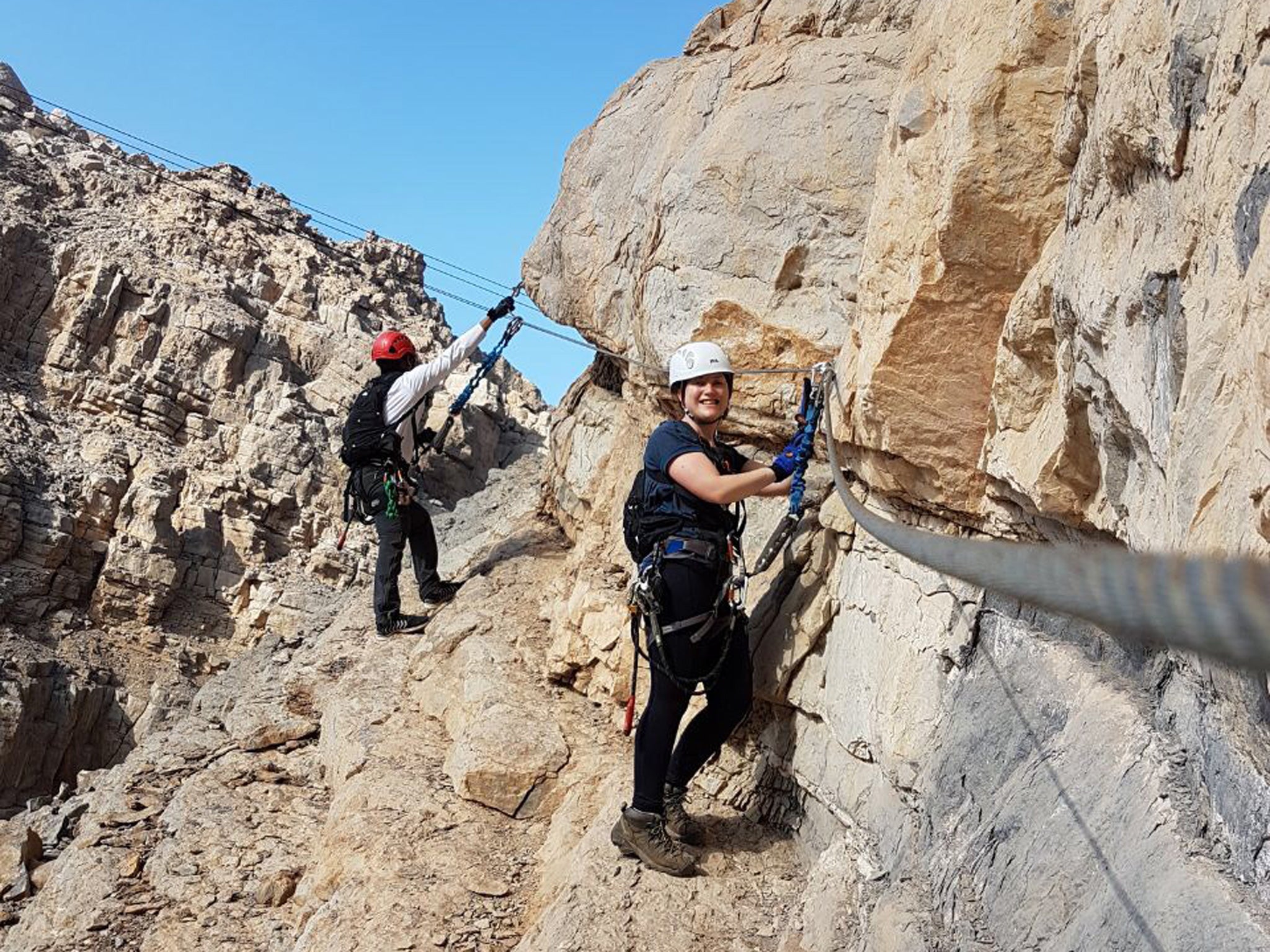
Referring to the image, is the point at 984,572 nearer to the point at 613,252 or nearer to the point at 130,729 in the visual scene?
the point at 613,252

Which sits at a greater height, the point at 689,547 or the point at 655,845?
the point at 689,547

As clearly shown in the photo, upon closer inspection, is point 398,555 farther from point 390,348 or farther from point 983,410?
point 983,410

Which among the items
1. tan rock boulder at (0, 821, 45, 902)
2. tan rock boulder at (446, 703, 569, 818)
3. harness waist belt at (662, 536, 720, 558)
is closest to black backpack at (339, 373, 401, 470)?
tan rock boulder at (446, 703, 569, 818)

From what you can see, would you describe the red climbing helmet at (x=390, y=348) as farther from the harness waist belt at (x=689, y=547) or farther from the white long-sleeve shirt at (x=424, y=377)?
the harness waist belt at (x=689, y=547)

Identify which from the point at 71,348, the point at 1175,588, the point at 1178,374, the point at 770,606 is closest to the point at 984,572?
the point at 1175,588

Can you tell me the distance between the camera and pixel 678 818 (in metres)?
4.93

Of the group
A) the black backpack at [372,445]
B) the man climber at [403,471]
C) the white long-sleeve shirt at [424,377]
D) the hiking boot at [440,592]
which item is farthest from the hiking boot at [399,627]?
the white long-sleeve shirt at [424,377]

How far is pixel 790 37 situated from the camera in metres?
6.85

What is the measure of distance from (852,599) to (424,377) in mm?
4459

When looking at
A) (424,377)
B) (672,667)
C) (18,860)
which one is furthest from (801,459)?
(18,860)

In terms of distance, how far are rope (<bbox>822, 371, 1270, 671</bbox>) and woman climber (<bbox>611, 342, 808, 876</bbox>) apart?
3.40 m

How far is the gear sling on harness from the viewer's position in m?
4.72

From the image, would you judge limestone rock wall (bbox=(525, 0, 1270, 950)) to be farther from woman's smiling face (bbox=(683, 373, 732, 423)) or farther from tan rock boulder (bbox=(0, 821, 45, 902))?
tan rock boulder (bbox=(0, 821, 45, 902))

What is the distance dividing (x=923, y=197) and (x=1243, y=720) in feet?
9.02
